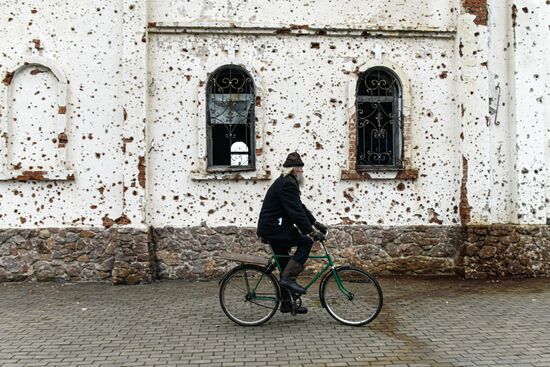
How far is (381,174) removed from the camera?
9703mm

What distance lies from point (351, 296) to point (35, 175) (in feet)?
19.9

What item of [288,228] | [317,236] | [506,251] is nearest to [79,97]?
[288,228]

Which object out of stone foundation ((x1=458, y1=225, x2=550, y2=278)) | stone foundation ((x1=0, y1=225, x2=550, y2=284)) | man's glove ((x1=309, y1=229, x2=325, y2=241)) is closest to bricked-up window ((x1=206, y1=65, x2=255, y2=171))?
stone foundation ((x1=0, y1=225, x2=550, y2=284))

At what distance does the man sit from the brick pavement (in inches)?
24.3

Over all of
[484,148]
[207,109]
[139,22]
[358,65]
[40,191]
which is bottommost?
[40,191]

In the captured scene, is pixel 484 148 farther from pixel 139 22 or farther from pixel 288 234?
pixel 139 22

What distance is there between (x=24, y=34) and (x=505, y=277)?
981cm

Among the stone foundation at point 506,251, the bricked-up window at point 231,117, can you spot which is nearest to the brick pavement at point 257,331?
the stone foundation at point 506,251

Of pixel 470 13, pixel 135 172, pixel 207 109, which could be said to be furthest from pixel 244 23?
pixel 470 13

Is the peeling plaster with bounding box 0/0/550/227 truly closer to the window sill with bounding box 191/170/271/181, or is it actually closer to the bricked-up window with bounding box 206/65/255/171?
the window sill with bounding box 191/170/271/181

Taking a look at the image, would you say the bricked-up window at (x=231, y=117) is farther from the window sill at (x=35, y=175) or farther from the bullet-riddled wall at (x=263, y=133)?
the window sill at (x=35, y=175)

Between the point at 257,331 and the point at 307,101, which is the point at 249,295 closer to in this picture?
the point at 257,331

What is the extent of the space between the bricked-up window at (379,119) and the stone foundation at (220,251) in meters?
1.37

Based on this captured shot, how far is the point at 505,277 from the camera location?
9484 millimetres
